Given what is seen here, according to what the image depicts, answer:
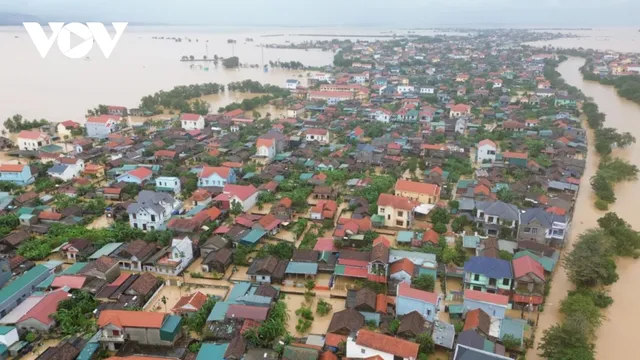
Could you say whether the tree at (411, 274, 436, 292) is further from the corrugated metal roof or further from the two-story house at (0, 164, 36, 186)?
the two-story house at (0, 164, 36, 186)

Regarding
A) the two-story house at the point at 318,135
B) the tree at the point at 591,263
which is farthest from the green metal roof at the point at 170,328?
the two-story house at the point at 318,135

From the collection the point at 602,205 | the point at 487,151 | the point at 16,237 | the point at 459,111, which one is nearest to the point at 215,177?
the point at 16,237

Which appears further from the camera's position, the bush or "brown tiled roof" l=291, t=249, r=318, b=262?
the bush

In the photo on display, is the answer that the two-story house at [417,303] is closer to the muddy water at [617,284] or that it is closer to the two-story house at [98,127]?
the muddy water at [617,284]

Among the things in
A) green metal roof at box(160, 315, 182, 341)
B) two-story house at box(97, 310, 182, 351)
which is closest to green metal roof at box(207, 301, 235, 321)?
green metal roof at box(160, 315, 182, 341)

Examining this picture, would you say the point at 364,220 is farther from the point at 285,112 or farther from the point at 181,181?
the point at 285,112
